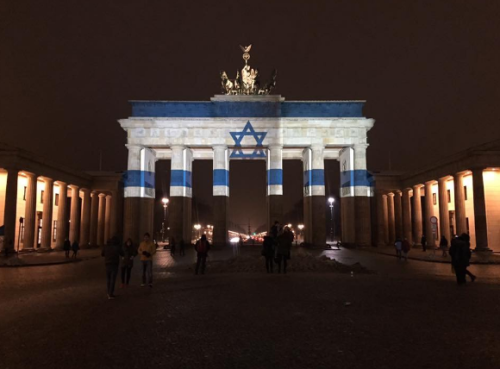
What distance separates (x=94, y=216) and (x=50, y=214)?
360 inches

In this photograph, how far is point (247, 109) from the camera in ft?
151

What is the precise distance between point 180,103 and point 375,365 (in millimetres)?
43198

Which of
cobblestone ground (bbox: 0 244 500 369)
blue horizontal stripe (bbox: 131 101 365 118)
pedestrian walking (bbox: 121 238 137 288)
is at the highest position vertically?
blue horizontal stripe (bbox: 131 101 365 118)

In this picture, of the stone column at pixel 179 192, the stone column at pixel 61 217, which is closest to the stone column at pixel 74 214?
the stone column at pixel 61 217

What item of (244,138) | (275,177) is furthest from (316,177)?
(244,138)

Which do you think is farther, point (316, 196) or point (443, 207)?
point (316, 196)

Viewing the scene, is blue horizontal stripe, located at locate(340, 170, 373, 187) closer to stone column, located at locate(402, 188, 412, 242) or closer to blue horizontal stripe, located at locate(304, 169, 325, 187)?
blue horizontal stripe, located at locate(304, 169, 325, 187)

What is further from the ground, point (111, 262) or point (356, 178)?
point (356, 178)

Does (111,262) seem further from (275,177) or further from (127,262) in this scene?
(275,177)

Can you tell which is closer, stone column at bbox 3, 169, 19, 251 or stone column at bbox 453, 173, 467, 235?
stone column at bbox 3, 169, 19, 251

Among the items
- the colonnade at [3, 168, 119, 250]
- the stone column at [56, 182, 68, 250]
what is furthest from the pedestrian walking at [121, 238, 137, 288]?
the stone column at [56, 182, 68, 250]

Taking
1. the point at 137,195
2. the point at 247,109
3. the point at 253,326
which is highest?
the point at 247,109

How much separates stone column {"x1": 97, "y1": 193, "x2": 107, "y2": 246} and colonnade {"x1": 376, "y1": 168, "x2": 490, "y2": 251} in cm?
3265

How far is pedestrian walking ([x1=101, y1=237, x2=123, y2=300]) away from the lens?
11258 mm
